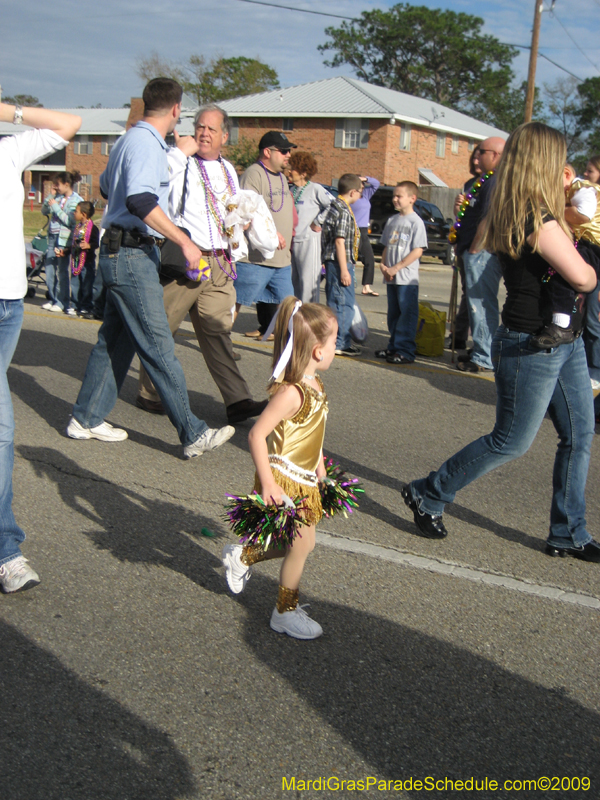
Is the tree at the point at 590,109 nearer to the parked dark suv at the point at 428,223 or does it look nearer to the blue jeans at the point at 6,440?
the parked dark suv at the point at 428,223

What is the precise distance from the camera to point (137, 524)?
413 centimetres

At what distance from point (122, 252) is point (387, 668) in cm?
312

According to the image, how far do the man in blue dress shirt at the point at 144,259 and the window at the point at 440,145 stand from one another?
4549cm

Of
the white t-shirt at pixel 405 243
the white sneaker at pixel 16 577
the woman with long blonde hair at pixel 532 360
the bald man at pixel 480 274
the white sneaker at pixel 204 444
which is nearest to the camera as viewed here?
the white sneaker at pixel 16 577

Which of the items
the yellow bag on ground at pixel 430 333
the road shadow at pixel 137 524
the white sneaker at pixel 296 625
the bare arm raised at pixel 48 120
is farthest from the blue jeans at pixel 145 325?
the yellow bag on ground at pixel 430 333

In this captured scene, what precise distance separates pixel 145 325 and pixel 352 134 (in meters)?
40.9

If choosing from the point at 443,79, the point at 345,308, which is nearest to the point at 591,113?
the point at 443,79

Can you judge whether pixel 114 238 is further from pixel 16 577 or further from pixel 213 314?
pixel 16 577

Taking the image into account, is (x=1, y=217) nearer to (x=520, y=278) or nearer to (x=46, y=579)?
(x=46, y=579)

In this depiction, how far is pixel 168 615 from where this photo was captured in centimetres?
325

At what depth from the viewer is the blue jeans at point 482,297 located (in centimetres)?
789

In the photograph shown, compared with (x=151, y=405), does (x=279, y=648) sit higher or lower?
lower

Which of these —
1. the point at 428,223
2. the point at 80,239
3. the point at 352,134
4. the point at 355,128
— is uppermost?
the point at 355,128

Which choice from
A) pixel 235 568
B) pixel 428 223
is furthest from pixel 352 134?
pixel 235 568
